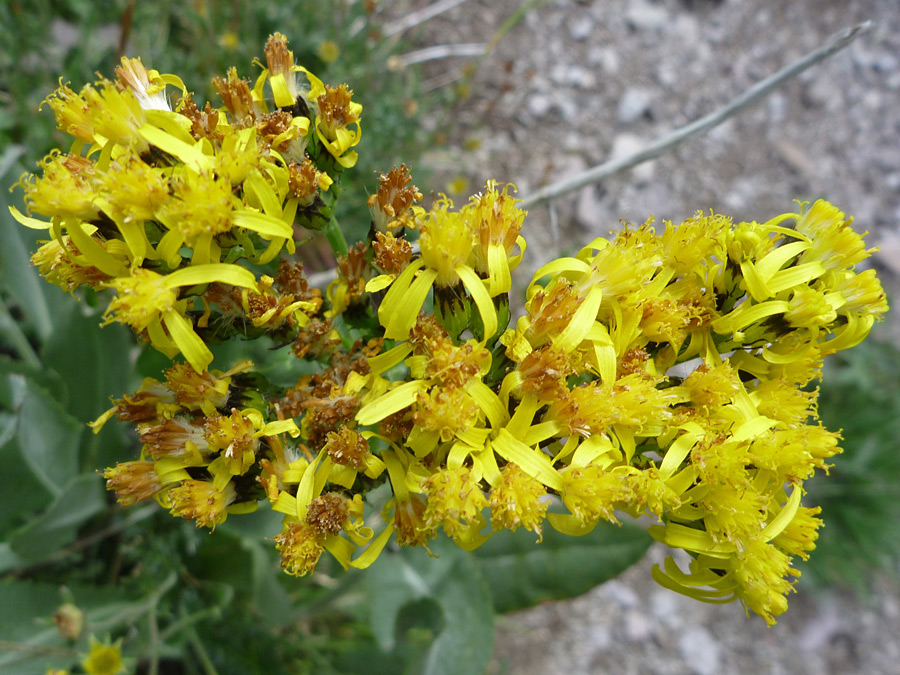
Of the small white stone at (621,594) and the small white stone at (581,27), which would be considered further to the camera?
the small white stone at (581,27)

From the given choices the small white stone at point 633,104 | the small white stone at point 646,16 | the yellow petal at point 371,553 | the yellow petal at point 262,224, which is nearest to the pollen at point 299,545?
the yellow petal at point 371,553

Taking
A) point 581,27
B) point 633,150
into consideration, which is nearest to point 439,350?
point 633,150

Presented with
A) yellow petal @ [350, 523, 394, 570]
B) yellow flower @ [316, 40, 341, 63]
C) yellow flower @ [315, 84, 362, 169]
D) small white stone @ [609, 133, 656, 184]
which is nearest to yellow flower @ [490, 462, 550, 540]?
yellow petal @ [350, 523, 394, 570]

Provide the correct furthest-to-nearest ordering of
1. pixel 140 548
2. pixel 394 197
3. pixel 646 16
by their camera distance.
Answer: pixel 646 16, pixel 140 548, pixel 394 197

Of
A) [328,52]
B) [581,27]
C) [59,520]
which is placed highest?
[581,27]

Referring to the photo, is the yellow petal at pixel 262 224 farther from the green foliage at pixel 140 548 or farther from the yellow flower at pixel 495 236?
the green foliage at pixel 140 548

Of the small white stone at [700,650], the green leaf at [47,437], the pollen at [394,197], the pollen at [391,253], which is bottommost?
the small white stone at [700,650]

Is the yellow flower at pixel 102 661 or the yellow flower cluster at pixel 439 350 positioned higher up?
the yellow flower cluster at pixel 439 350

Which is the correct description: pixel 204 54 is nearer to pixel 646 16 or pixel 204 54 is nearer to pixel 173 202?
pixel 173 202
